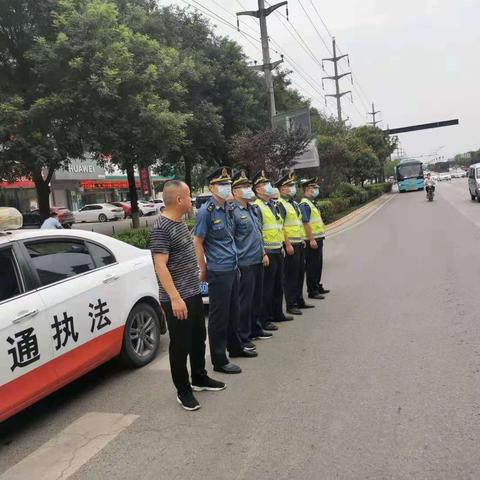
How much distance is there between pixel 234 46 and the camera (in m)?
25.8

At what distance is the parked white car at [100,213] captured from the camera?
122 feet

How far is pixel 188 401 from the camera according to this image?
4.05 m

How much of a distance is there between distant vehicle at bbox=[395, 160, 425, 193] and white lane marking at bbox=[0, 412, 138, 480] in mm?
44551

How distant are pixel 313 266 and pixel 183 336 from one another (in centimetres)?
417

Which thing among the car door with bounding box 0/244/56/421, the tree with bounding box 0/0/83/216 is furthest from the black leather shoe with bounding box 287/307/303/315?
the tree with bounding box 0/0/83/216

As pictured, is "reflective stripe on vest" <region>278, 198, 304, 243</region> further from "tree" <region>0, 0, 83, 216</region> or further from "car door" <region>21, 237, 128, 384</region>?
"tree" <region>0, 0, 83, 216</region>

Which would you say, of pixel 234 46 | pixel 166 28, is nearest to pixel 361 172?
pixel 234 46

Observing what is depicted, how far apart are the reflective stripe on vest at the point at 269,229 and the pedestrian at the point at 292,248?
1.52 ft

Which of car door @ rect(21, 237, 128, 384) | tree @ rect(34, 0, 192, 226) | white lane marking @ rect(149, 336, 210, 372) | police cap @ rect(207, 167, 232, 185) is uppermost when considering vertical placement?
tree @ rect(34, 0, 192, 226)

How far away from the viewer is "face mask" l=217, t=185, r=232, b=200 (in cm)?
495

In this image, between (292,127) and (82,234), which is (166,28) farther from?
(82,234)

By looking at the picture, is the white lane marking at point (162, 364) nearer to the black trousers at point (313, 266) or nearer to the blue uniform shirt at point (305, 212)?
the blue uniform shirt at point (305, 212)

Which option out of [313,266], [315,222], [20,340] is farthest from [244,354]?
[315,222]

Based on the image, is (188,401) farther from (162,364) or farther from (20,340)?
(20,340)
